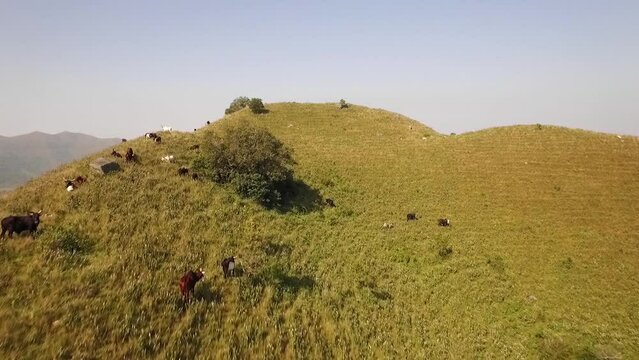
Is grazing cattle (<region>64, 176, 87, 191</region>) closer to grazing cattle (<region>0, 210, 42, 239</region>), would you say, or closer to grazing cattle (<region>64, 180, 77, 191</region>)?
grazing cattle (<region>64, 180, 77, 191</region>)

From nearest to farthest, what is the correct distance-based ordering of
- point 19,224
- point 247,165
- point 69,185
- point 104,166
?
point 19,224 < point 69,185 < point 104,166 < point 247,165

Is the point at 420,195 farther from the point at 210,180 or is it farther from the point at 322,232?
the point at 210,180

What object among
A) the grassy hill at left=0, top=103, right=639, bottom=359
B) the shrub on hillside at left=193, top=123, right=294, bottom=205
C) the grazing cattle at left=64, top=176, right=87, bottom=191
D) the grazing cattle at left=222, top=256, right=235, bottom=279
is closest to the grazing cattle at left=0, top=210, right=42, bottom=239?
the grassy hill at left=0, top=103, right=639, bottom=359

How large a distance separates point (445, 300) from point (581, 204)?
1781cm

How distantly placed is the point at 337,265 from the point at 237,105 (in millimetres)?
50920

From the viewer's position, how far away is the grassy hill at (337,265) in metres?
14.7


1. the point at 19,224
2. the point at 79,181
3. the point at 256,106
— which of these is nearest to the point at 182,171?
the point at 79,181

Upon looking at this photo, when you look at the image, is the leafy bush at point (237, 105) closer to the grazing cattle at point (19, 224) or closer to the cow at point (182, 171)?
the cow at point (182, 171)

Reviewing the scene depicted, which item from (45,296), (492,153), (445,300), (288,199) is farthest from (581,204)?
(45,296)

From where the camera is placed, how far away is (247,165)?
3100 cm

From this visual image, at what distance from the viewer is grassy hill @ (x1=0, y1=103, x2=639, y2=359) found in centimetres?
1473

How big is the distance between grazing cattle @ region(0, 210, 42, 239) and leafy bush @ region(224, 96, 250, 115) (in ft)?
168

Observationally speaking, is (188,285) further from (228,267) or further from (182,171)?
(182,171)

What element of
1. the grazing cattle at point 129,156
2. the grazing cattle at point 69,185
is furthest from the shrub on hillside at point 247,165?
the grazing cattle at point 69,185
